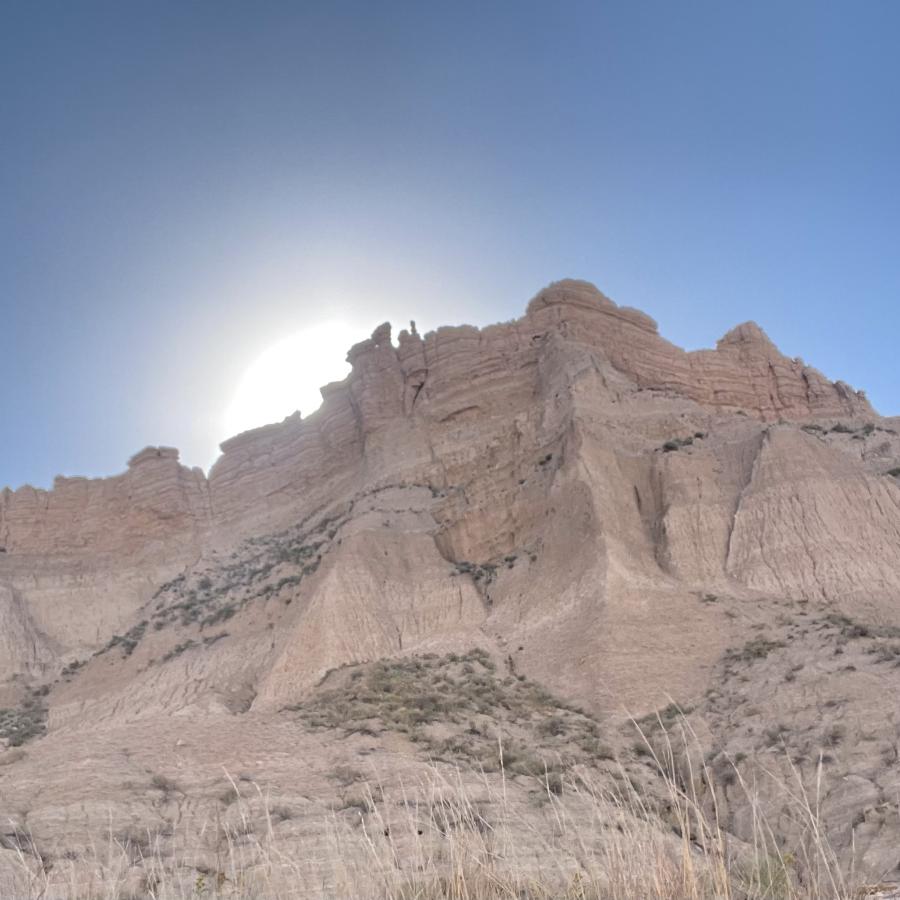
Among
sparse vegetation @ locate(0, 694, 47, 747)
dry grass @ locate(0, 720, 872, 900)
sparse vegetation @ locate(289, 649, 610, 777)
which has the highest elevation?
sparse vegetation @ locate(0, 694, 47, 747)

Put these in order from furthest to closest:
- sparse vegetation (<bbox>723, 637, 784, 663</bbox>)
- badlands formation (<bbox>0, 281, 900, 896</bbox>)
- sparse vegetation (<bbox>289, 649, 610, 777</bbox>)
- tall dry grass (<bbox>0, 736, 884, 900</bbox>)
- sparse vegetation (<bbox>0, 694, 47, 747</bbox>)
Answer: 1. sparse vegetation (<bbox>0, 694, 47, 747</bbox>)
2. sparse vegetation (<bbox>723, 637, 784, 663</bbox>)
3. sparse vegetation (<bbox>289, 649, 610, 777</bbox>)
4. badlands formation (<bbox>0, 281, 900, 896</bbox>)
5. tall dry grass (<bbox>0, 736, 884, 900</bbox>)

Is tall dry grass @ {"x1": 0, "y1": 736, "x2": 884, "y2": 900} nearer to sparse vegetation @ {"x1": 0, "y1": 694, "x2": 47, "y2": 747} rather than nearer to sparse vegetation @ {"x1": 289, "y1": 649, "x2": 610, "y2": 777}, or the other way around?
sparse vegetation @ {"x1": 289, "y1": 649, "x2": 610, "y2": 777}

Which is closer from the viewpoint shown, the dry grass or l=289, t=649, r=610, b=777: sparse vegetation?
the dry grass

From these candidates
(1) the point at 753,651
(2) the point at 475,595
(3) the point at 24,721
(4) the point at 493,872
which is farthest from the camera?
(3) the point at 24,721

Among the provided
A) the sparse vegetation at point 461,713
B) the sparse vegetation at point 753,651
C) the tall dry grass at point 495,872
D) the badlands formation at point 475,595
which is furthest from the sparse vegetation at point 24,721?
the tall dry grass at point 495,872

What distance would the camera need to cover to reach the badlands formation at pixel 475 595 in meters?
12.0

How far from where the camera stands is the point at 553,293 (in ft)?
155

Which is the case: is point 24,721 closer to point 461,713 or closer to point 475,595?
point 475,595

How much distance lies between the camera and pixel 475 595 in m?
28.6

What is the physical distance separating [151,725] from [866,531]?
22.2m

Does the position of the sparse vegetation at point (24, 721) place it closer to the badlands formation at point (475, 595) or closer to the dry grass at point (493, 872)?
the badlands formation at point (475, 595)

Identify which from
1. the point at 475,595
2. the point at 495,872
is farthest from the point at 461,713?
the point at 495,872

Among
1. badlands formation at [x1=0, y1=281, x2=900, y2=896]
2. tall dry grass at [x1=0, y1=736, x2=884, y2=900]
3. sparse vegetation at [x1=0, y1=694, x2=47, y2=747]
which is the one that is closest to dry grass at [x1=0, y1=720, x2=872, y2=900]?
tall dry grass at [x1=0, y1=736, x2=884, y2=900]

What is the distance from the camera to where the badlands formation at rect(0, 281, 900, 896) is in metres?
12.0
